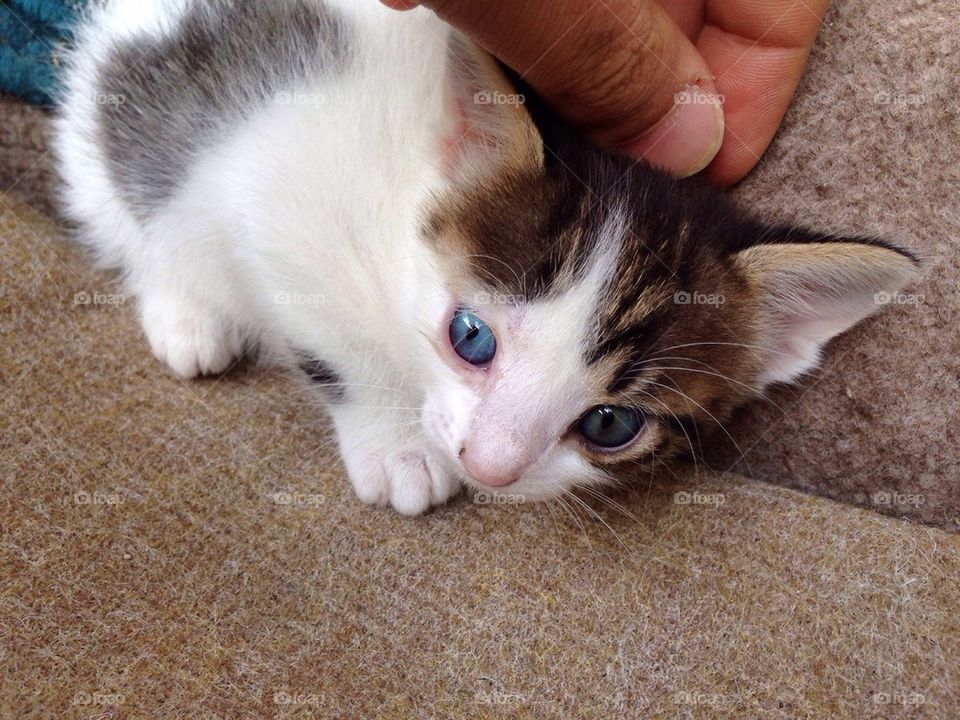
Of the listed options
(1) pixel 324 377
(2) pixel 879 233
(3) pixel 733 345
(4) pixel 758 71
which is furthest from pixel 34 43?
(2) pixel 879 233

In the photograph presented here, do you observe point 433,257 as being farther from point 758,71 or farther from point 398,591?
point 758,71

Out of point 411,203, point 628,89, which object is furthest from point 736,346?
point 411,203

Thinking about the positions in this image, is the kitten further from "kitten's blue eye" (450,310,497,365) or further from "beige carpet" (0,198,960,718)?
"beige carpet" (0,198,960,718)

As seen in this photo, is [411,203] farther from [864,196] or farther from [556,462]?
[864,196]

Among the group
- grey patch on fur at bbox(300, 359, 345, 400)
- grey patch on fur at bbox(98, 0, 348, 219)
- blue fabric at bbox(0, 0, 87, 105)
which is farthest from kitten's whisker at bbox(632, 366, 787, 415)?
blue fabric at bbox(0, 0, 87, 105)

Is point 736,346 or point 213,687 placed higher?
point 736,346

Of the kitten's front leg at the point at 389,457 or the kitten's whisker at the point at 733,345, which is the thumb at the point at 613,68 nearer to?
the kitten's whisker at the point at 733,345
